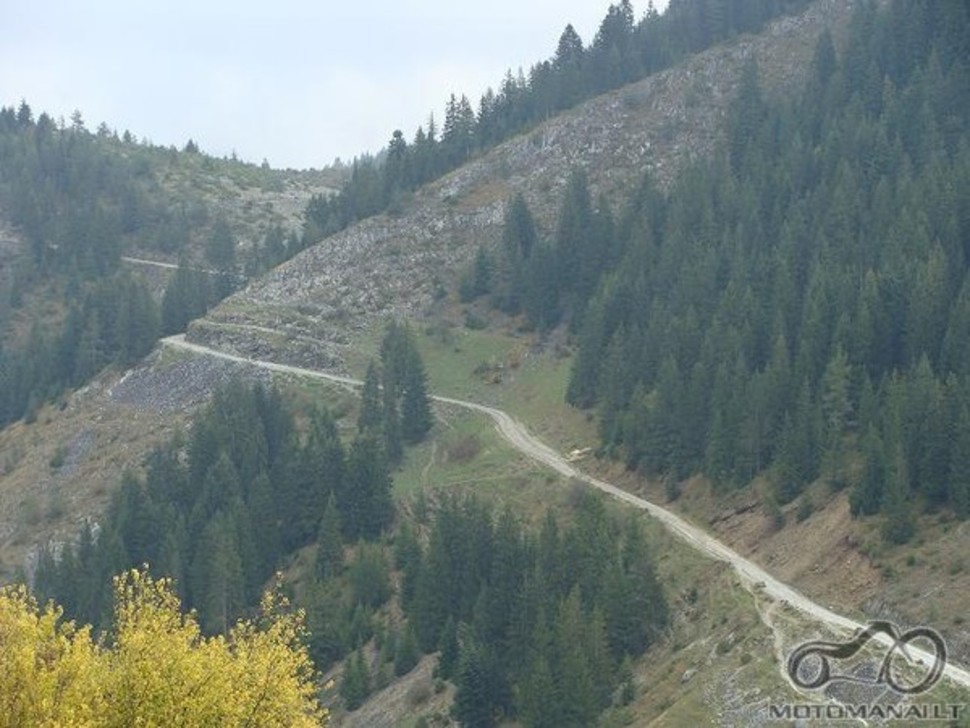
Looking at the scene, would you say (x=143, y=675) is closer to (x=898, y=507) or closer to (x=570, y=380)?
(x=898, y=507)

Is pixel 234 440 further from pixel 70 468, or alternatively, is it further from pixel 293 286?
pixel 293 286

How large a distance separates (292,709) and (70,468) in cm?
10661

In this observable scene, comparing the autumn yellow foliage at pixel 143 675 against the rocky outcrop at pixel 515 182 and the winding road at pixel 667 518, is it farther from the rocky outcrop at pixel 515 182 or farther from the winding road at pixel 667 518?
the rocky outcrop at pixel 515 182

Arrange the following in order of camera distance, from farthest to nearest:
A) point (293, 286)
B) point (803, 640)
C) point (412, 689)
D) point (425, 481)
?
point (293, 286) → point (425, 481) → point (412, 689) → point (803, 640)

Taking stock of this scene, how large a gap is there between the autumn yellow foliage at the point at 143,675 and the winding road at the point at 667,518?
1172 inches

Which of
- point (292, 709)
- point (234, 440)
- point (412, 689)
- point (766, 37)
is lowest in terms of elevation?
point (412, 689)

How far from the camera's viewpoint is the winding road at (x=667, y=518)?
6444 cm

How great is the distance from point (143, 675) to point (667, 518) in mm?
64127

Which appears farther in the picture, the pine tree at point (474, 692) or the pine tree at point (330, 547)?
the pine tree at point (330, 547)

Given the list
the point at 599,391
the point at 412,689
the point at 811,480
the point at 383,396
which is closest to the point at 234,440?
the point at 383,396

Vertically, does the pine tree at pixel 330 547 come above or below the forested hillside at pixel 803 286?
below

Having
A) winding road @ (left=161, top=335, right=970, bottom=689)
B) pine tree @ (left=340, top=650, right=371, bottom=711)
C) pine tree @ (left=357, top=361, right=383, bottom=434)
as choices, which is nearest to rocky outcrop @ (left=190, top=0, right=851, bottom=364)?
winding road @ (left=161, top=335, right=970, bottom=689)

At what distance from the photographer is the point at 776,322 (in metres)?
107

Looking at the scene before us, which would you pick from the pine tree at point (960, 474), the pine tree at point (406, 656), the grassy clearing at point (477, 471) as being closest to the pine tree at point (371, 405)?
the grassy clearing at point (477, 471)
